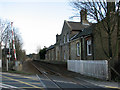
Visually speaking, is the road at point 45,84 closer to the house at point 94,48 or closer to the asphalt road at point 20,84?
the asphalt road at point 20,84

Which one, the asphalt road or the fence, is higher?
the fence

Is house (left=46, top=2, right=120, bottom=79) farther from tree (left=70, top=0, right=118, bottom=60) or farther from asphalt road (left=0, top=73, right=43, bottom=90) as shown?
asphalt road (left=0, top=73, right=43, bottom=90)

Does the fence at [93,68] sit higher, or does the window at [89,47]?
the window at [89,47]

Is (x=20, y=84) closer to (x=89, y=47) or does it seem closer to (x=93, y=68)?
(x=93, y=68)

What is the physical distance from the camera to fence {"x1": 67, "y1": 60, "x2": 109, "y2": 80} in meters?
11.2

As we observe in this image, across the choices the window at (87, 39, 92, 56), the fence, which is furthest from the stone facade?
the fence

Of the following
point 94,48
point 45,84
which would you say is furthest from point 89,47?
point 45,84

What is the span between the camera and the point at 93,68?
13.0m

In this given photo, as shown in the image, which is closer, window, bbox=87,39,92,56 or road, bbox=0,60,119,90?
road, bbox=0,60,119,90

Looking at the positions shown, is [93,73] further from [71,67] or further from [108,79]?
[71,67]

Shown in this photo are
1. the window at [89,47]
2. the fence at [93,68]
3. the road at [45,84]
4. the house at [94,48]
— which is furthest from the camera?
the window at [89,47]

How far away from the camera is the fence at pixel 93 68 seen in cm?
1123

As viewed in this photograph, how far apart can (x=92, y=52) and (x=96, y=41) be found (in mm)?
1536

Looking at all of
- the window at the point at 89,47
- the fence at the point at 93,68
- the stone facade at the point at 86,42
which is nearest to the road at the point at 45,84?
the fence at the point at 93,68
